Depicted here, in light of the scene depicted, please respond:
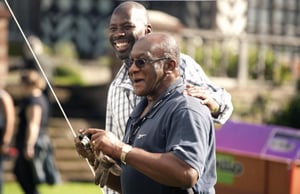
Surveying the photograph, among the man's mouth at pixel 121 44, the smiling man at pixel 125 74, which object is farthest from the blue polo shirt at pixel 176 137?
the man's mouth at pixel 121 44

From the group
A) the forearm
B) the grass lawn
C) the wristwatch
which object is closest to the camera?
the wristwatch

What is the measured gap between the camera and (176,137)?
443cm

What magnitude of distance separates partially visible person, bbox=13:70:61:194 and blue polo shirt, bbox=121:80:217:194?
6.73m

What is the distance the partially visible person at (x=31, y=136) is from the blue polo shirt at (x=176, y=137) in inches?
265

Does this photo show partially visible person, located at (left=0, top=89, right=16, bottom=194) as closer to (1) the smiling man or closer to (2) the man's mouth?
(1) the smiling man

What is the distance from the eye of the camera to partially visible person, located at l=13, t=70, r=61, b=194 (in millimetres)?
11500

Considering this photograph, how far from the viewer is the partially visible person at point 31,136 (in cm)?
1150

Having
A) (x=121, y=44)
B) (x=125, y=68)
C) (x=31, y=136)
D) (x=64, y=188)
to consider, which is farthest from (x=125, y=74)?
(x=64, y=188)

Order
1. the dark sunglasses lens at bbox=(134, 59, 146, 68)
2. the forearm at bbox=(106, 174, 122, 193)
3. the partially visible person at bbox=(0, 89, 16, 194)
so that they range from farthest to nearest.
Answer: the partially visible person at bbox=(0, 89, 16, 194), the forearm at bbox=(106, 174, 122, 193), the dark sunglasses lens at bbox=(134, 59, 146, 68)

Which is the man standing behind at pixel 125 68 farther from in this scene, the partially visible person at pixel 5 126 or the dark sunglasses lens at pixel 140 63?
the partially visible person at pixel 5 126

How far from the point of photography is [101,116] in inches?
666

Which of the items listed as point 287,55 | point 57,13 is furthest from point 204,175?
point 57,13

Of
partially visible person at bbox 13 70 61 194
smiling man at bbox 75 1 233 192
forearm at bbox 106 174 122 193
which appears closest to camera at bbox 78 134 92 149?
forearm at bbox 106 174 122 193

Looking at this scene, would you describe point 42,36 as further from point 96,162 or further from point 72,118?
point 96,162
